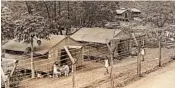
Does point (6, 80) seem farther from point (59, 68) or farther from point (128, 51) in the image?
point (128, 51)

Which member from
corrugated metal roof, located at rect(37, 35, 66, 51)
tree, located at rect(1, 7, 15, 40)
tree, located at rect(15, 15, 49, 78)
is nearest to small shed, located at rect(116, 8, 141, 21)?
corrugated metal roof, located at rect(37, 35, 66, 51)

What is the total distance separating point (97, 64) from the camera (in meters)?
6.84

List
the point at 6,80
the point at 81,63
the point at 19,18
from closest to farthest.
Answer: the point at 6,80, the point at 19,18, the point at 81,63

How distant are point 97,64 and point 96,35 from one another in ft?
3.81

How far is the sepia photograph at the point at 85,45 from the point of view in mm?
4418

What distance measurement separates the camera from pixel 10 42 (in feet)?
22.2

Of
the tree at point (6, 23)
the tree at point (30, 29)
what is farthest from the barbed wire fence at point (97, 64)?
the tree at point (6, 23)

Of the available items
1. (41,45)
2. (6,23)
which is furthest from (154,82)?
(41,45)

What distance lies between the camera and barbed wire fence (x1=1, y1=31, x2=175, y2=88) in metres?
4.50

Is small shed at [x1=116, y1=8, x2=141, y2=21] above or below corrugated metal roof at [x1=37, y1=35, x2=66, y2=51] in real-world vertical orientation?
above

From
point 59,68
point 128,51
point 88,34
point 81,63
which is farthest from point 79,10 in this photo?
point 59,68

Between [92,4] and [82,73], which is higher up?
[92,4]

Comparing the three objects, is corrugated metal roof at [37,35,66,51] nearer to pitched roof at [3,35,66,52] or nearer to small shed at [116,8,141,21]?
pitched roof at [3,35,66,52]

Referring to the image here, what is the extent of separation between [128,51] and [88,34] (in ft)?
3.31
